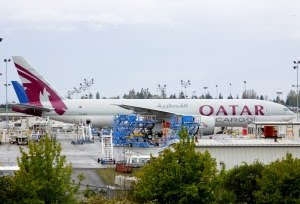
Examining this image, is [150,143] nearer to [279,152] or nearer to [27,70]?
[27,70]

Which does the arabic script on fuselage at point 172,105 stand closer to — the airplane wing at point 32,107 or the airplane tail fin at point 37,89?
the airplane tail fin at point 37,89

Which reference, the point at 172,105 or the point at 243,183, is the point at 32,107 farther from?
the point at 243,183

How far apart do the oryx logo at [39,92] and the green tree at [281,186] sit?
5156cm

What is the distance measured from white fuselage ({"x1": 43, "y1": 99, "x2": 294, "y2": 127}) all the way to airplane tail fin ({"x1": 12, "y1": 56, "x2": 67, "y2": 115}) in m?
0.97

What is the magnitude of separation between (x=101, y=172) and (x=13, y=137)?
31191 mm

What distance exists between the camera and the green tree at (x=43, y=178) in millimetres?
21016

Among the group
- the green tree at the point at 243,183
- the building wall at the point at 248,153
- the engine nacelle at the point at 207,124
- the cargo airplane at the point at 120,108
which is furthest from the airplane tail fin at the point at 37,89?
the green tree at the point at 243,183

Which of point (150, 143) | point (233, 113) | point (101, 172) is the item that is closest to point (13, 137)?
point (150, 143)

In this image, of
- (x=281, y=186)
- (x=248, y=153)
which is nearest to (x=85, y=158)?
(x=248, y=153)

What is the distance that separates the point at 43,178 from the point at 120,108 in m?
54.0

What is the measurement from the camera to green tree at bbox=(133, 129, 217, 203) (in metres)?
23.0

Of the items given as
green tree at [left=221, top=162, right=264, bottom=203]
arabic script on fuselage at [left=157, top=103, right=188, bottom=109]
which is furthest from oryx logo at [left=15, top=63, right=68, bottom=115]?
green tree at [left=221, top=162, right=264, bottom=203]

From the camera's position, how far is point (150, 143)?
6241 centimetres

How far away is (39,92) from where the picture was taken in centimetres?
7306
